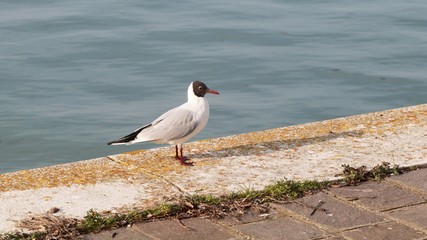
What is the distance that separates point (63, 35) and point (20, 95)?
10.1ft

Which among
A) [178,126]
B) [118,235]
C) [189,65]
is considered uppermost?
[178,126]

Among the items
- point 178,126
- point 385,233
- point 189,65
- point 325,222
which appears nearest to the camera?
point 385,233

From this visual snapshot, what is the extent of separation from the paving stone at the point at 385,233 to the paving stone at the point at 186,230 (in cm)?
59

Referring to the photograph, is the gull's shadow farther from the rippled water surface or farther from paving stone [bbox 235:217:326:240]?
the rippled water surface

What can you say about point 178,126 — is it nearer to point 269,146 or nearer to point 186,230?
point 269,146

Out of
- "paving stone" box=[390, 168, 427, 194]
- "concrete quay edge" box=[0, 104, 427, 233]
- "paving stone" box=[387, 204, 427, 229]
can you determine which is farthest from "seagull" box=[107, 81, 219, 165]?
"paving stone" box=[387, 204, 427, 229]

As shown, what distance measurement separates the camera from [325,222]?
15.9 ft

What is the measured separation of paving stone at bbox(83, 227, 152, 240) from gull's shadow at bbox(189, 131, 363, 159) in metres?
1.36

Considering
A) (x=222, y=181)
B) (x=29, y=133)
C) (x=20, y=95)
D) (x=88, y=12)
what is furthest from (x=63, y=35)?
(x=222, y=181)

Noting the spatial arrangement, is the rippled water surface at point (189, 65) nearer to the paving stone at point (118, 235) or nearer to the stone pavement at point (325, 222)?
the stone pavement at point (325, 222)

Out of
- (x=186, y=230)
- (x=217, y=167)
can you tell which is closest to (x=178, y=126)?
(x=217, y=167)

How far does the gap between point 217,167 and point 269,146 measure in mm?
550

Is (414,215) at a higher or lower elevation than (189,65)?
higher

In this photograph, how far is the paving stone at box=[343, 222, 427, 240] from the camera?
4.66m
